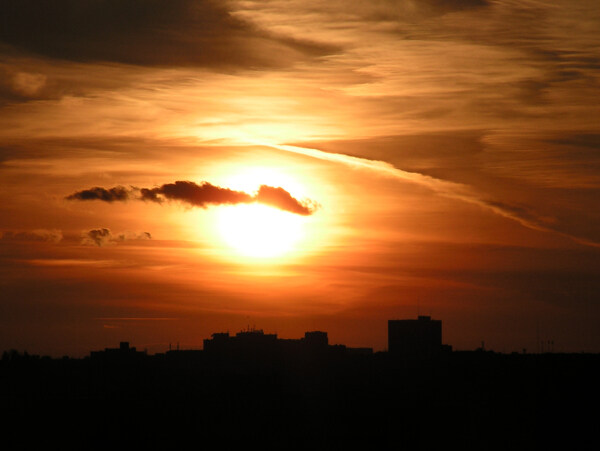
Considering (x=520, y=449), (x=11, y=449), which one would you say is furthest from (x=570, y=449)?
(x=11, y=449)

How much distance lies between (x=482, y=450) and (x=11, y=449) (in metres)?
93.7

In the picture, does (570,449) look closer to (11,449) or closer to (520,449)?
(520,449)

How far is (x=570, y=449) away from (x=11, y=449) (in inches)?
4386

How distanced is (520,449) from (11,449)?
332 ft

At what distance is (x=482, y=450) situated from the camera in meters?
199

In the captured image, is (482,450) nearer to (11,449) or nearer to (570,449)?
(570,449)

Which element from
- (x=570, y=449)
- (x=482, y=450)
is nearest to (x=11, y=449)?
(x=482, y=450)

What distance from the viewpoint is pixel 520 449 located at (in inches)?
7844

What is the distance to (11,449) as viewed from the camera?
19975 centimetres

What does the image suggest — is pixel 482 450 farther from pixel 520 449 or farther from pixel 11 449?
pixel 11 449

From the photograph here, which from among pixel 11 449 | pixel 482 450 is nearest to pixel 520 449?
pixel 482 450

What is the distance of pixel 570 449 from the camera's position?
19988cm

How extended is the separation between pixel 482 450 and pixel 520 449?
24.9 feet
